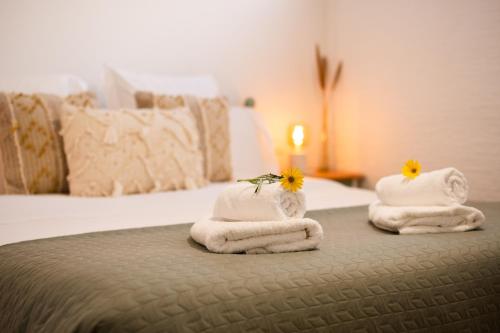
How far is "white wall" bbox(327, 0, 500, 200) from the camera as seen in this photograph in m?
2.27

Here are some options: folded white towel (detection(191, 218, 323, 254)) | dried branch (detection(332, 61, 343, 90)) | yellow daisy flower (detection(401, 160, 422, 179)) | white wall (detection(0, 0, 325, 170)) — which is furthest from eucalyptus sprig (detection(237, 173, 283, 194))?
dried branch (detection(332, 61, 343, 90))

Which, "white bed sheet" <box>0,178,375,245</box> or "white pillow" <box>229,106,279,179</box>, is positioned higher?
"white pillow" <box>229,106,279,179</box>

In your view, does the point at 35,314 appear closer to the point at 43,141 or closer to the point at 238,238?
the point at 238,238

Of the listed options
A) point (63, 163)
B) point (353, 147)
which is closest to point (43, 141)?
point (63, 163)

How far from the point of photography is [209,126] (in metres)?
2.42

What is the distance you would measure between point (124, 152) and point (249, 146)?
0.83m

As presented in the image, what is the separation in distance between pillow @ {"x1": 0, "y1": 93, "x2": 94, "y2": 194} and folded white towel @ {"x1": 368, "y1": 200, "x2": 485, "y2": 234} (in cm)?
134

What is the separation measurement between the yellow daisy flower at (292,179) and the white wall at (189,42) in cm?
182

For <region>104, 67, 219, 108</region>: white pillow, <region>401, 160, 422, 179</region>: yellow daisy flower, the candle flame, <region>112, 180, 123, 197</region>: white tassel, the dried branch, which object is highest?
the dried branch

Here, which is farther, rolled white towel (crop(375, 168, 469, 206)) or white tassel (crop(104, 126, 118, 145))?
white tassel (crop(104, 126, 118, 145))

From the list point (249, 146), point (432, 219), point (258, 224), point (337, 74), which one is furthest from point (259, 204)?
point (337, 74)

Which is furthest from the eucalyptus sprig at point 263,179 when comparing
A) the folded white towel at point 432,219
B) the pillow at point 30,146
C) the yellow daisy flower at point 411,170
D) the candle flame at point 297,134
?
the candle flame at point 297,134

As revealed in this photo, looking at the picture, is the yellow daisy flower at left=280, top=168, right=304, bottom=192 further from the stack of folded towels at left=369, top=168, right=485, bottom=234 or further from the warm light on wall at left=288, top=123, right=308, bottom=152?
the warm light on wall at left=288, top=123, right=308, bottom=152

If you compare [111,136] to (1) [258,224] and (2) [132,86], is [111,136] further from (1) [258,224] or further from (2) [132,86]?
(1) [258,224]
